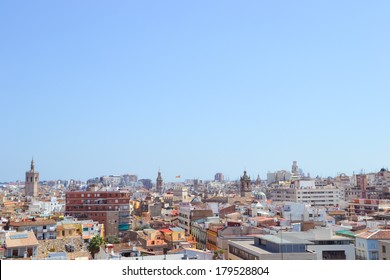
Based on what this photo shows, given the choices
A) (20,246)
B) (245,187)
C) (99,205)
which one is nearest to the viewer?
(20,246)

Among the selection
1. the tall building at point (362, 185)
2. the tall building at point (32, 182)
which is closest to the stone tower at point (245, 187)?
the tall building at point (362, 185)

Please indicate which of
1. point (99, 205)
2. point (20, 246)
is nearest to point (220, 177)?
point (99, 205)

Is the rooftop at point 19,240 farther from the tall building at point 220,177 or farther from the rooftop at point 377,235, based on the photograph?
the tall building at point 220,177

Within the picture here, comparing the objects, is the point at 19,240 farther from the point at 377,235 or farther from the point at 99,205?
the point at 99,205

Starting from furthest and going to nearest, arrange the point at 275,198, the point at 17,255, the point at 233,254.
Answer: the point at 275,198 < the point at 17,255 < the point at 233,254

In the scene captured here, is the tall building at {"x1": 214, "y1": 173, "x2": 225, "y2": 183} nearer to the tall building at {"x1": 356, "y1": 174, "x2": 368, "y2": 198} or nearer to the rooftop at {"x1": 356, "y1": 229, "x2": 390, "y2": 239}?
the tall building at {"x1": 356, "y1": 174, "x2": 368, "y2": 198}

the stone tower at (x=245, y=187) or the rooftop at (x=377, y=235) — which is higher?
the stone tower at (x=245, y=187)

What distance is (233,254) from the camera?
15508 millimetres

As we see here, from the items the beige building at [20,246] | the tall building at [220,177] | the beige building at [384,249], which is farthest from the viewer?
the tall building at [220,177]

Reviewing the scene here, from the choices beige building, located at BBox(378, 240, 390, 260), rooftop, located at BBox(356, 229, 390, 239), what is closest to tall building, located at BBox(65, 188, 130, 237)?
rooftop, located at BBox(356, 229, 390, 239)
